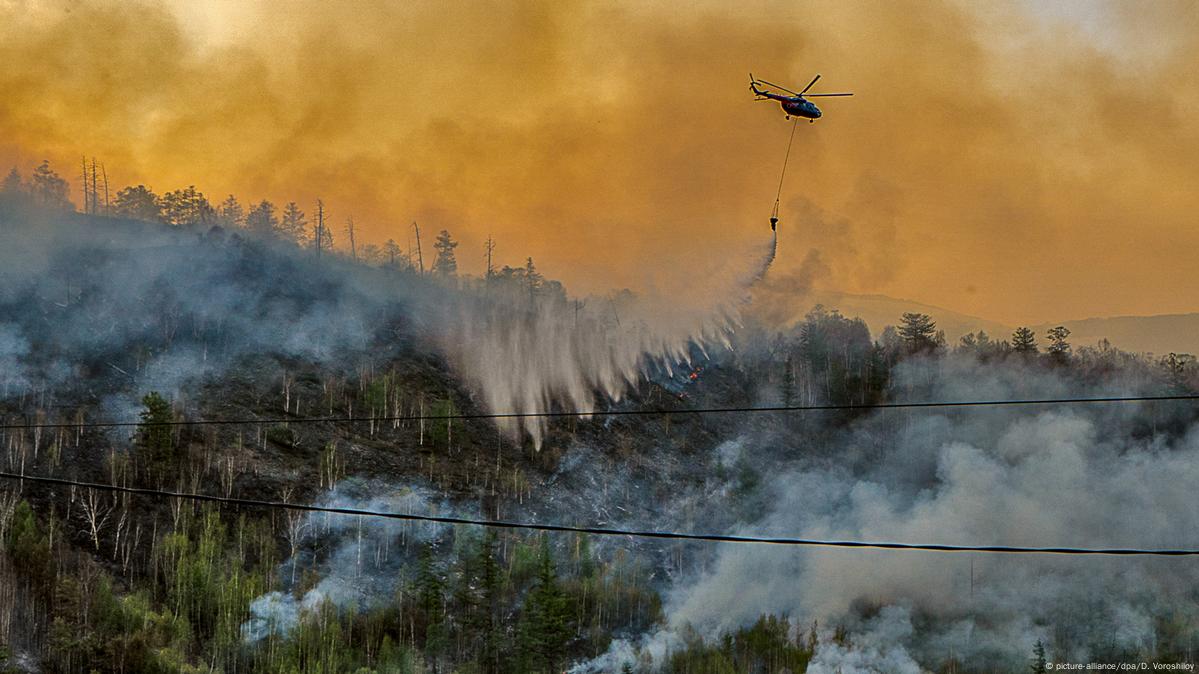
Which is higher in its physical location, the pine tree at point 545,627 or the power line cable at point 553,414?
the power line cable at point 553,414

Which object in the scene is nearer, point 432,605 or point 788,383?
point 432,605

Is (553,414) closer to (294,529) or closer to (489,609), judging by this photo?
(489,609)

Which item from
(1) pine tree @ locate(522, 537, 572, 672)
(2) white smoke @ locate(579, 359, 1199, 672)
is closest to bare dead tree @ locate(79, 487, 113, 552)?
(1) pine tree @ locate(522, 537, 572, 672)

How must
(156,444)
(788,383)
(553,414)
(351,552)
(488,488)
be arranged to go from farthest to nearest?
(788,383)
(488,488)
(156,444)
(351,552)
(553,414)

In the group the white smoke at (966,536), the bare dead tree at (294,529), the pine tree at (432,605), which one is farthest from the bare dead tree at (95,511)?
the white smoke at (966,536)

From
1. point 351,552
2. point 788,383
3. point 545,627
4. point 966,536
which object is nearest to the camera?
point 545,627

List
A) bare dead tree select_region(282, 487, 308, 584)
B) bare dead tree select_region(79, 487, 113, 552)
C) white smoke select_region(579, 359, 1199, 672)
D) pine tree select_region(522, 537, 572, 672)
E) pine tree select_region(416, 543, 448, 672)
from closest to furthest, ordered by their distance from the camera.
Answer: pine tree select_region(522, 537, 572, 672) < pine tree select_region(416, 543, 448, 672) < bare dead tree select_region(79, 487, 113, 552) < bare dead tree select_region(282, 487, 308, 584) < white smoke select_region(579, 359, 1199, 672)

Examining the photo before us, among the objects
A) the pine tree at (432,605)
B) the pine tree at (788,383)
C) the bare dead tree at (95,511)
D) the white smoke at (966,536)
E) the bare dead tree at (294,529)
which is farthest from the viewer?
the pine tree at (788,383)

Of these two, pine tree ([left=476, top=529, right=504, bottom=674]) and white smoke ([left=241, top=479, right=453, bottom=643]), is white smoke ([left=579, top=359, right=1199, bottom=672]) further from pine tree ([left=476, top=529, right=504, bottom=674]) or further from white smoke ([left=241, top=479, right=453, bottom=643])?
white smoke ([left=241, top=479, right=453, bottom=643])

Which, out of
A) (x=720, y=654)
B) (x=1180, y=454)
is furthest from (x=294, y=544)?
(x=1180, y=454)

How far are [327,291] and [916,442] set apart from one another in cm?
11572

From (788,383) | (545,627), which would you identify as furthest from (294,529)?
(788,383)

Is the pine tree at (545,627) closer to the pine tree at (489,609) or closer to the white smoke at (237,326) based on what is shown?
the pine tree at (489,609)

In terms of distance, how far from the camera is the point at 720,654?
105062 millimetres
